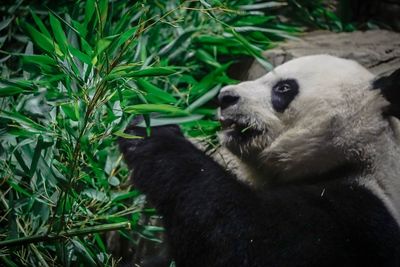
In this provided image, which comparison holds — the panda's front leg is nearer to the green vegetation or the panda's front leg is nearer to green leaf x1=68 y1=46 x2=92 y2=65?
the green vegetation

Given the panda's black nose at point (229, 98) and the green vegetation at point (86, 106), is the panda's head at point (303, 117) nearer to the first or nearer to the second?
the panda's black nose at point (229, 98)

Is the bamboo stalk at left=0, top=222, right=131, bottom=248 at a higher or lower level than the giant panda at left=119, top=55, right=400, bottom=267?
lower

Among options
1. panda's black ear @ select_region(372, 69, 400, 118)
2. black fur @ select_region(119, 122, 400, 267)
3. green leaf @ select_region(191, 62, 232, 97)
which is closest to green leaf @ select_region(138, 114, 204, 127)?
black fur @ select_region(119, 122, 400, 267)

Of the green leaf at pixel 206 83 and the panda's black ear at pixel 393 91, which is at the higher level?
the panda's black ear at pixel 393 91

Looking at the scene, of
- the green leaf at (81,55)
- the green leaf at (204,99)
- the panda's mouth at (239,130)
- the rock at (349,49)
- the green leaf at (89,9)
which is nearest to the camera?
the green leaf at (81,55)

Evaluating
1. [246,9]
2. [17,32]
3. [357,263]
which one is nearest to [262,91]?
[357,263]

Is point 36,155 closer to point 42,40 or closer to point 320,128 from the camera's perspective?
point 42,40

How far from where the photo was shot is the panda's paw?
279 centimetres

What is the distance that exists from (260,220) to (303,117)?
70cm

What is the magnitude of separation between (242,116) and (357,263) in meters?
0.97

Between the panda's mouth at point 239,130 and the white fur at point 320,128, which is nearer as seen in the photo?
the white fur at point 320,128

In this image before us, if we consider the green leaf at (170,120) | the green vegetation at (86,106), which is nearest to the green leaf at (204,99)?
the green vegetation at (86,106)

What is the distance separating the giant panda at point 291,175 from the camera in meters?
2.39

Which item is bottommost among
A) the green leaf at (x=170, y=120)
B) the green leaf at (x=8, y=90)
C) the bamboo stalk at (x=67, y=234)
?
the bamboo stalk at (x=67, y=234)
